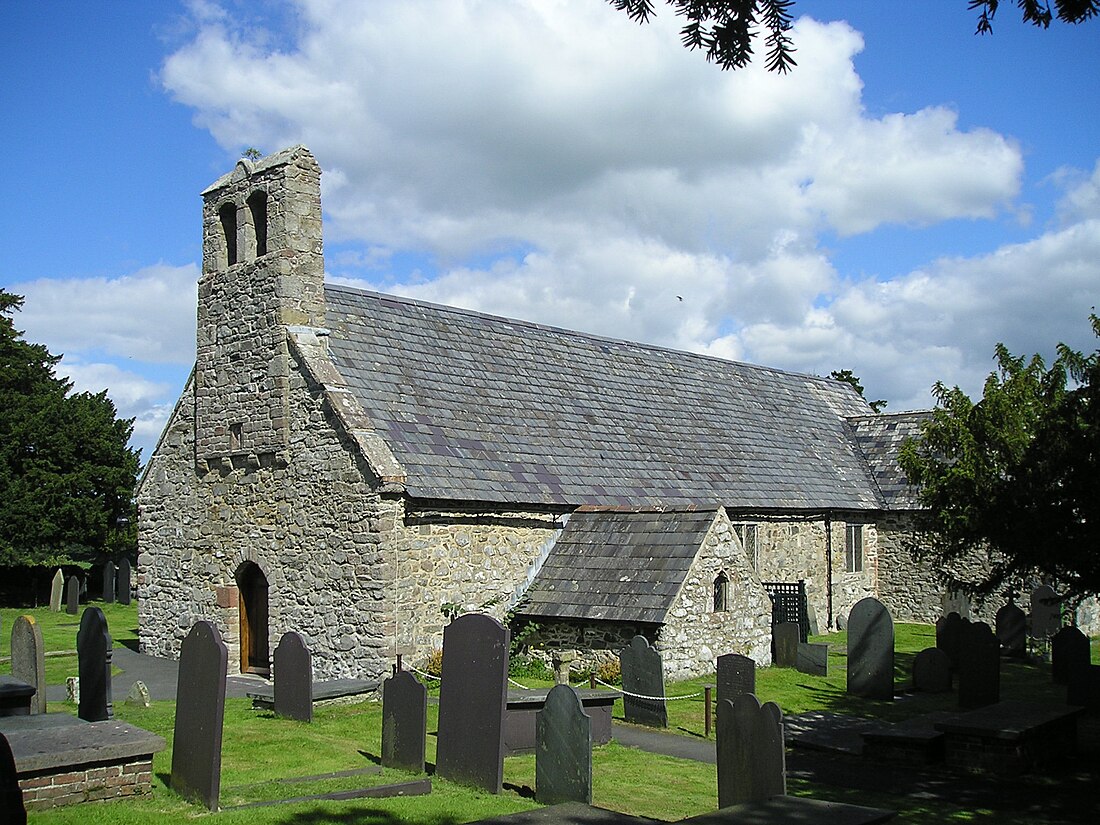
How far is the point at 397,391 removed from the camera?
20.6 meters

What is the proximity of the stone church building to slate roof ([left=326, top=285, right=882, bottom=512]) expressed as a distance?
0.24 ft

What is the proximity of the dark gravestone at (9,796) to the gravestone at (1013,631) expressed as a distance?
21.3m

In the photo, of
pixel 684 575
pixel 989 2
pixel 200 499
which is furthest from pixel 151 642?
pixel 989 2

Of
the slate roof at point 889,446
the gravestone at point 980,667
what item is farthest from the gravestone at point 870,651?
the slate roof at point 889,446

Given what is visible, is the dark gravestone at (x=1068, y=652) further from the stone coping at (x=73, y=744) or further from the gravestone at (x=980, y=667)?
the stone coping at (x=73, y=744)

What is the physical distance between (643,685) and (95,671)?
300 inches

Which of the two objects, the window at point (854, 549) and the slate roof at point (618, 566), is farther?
the window at point (854, 549)

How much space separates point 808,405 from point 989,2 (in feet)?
91.7

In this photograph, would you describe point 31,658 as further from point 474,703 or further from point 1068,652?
point 1068,652

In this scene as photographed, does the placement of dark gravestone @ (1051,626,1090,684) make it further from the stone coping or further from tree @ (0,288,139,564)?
tree @ (0,288,139,564)

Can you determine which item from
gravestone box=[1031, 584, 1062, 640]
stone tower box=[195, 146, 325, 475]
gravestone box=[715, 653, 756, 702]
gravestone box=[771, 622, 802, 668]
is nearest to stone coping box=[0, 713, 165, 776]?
gravestone box=[715, 653, 756, 702]

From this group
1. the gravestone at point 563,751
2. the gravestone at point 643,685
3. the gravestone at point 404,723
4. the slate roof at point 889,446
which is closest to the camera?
the gravestone at point 563,751

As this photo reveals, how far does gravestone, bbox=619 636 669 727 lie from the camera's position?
15172 mm

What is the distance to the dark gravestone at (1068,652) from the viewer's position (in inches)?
631
